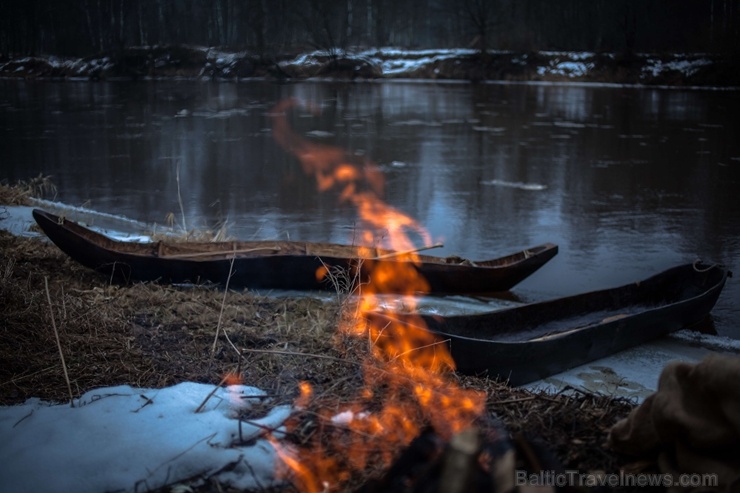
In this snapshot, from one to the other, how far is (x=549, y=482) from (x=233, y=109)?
25.0m

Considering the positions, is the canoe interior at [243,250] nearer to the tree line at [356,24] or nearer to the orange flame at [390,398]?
the orange flame at [390,398]

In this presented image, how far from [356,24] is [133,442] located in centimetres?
5590

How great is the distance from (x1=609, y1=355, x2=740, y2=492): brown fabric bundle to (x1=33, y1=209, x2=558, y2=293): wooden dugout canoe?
14.6 feet

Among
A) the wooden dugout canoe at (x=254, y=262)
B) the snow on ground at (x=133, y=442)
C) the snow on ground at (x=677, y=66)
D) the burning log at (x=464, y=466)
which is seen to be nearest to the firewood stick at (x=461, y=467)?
the burning log at (x=464, y=466)

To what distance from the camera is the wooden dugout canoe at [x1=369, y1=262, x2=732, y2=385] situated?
492 cm

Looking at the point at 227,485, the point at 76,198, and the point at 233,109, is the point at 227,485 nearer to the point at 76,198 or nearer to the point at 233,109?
the point at 76,198

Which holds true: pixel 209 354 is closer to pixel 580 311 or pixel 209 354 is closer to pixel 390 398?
pixel 390 398

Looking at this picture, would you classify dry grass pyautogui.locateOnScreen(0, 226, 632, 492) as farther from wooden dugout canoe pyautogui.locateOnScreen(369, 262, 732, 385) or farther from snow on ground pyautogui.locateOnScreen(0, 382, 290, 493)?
wooden dugout canoe pyautogui.locateOnScreen(369, 262, 732, 385)

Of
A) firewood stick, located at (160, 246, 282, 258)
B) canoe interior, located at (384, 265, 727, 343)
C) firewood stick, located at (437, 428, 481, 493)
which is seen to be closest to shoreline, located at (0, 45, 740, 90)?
canoe interior, located at (384, 265, 727, 343)

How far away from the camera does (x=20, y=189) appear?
11016mm

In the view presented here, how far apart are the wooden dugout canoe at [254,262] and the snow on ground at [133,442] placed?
3.19m

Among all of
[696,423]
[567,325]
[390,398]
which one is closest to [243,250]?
[567,325]

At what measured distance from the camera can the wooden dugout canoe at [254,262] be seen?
22.2 ft

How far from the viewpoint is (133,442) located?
10.3ft
